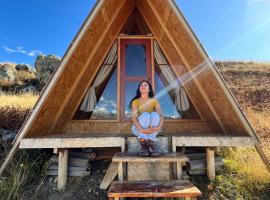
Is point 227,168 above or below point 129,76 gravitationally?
below

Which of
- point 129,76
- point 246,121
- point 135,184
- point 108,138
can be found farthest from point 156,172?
point 129,76

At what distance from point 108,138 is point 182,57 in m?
2.22

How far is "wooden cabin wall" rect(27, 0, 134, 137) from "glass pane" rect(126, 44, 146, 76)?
51 centimetres

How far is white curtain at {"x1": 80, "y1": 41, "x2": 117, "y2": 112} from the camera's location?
5801 mm

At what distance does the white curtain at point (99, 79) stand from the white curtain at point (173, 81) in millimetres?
1029

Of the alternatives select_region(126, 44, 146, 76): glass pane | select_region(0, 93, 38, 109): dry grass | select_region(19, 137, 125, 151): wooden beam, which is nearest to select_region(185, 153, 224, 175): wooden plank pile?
select_region(19, 137, 125, 151): wooden beam

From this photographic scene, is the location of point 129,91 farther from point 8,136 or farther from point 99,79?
point 8,136

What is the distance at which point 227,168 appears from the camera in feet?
17.5

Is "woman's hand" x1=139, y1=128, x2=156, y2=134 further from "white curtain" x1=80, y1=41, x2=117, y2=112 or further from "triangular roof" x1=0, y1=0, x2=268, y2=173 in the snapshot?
"white curtain" x1=80, y1=41, x2=117, y2=112

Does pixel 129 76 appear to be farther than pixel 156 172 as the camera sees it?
Yes

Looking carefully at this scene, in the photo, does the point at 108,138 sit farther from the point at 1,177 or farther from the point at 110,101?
the point at 1,177

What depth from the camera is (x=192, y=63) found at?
4875 millimetres

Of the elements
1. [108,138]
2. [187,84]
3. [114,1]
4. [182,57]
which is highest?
[114,1]

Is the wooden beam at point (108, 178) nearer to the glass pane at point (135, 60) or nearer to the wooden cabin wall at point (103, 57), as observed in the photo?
the wooden cabin wall at point (103, 57)
